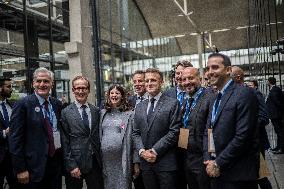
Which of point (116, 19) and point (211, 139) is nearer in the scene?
point (211, 139)

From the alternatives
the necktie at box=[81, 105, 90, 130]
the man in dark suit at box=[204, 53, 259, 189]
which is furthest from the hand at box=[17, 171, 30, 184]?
the man in dark suit at box=[204, 53, 259, 189]

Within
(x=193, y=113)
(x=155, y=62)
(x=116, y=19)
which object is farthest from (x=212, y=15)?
(x=193, y=113)

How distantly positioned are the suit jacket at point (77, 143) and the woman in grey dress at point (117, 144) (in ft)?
0.36

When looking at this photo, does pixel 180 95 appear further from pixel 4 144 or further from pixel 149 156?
pixel 4 144

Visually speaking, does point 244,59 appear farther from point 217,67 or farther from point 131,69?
point 217,67

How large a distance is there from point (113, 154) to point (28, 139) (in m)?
0.84

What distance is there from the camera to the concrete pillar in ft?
29.8

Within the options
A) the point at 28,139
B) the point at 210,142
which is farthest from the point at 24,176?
the point at 210,142

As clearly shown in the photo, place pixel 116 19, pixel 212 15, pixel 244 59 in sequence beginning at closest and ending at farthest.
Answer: pixel 116 19
pixel 212 15
pixel 244 59

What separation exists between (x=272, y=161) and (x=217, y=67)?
4.70m

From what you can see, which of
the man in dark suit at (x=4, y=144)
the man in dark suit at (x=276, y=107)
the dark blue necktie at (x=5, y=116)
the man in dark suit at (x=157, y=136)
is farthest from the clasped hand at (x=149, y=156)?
the man in dark suit at (x=276, y=107)

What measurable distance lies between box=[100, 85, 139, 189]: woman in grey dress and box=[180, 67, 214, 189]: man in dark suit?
59 centimetres

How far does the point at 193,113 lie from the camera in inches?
129

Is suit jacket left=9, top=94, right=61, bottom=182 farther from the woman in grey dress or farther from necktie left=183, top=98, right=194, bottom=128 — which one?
necktie left=183, top=98, right=194, bottom=128
